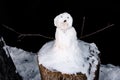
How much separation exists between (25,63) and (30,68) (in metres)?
0.17

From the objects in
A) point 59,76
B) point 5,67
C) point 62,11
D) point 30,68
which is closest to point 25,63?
point 30,68

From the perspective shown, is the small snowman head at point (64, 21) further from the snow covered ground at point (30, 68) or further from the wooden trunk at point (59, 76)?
the snow covered ground at point (30, 68)

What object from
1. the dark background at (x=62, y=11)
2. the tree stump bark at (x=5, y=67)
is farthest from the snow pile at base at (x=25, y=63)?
the tree stump bark at (x=5, y=67)

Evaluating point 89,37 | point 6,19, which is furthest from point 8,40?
point 89,37

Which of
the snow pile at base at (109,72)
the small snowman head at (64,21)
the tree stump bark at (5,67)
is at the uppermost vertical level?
the small snowman head at (64,21)

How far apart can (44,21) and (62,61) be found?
1.73m

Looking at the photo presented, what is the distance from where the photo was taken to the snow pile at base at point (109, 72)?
4812mm

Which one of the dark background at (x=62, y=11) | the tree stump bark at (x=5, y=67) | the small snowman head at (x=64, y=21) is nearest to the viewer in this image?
the small snowman head at (x=64, y=21)

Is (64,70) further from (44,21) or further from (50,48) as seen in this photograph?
(44,21)

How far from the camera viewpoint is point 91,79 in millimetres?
3664

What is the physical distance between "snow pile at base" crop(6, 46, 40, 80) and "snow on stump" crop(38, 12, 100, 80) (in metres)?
1.24

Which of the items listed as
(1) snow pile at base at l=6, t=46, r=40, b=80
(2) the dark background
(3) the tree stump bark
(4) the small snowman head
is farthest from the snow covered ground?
(4) the small snowman head

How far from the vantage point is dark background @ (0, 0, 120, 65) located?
480 centimetres

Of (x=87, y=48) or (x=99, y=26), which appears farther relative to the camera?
(x=99, y=26)
